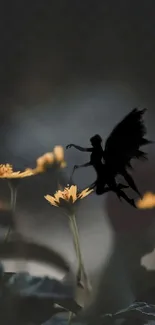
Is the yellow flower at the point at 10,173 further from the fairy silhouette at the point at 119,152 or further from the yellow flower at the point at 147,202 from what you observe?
the yellow flower at the point at 147,202

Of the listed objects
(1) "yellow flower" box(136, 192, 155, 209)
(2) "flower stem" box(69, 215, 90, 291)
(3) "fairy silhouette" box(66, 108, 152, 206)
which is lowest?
(2) "flower stem" box(69, 215, 90, 291)


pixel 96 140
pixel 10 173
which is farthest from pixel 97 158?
pixel 10 173

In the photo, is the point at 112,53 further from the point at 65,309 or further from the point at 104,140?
the point at 65,309

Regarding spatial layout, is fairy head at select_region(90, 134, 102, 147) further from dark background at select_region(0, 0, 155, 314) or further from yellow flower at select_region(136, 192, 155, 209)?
yellow flower at select_region(136, 192, 155, 209)

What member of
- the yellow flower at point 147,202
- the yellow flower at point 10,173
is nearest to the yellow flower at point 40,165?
the yellow flower at point 10,173

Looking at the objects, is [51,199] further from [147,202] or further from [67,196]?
[147,202]

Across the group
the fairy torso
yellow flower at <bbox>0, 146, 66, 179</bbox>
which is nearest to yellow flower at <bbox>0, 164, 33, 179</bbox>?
yellow flower at <bbox>0, 146, 66, 179</bbox>

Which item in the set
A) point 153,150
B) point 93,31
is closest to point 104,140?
point 153,150
